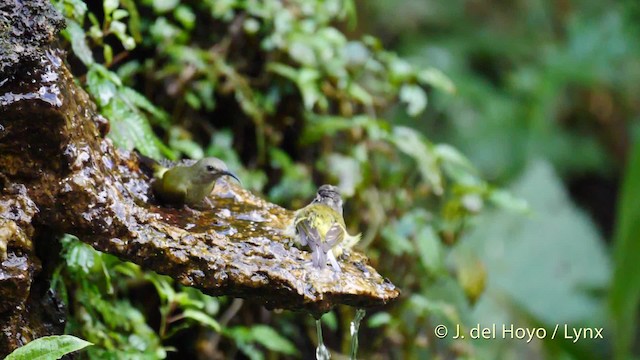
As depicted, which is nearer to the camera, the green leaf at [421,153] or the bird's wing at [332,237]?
the bird's wing at [332,237]

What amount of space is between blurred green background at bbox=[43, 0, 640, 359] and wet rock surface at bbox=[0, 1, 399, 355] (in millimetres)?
312

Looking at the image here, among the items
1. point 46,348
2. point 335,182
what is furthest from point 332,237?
point 335,182

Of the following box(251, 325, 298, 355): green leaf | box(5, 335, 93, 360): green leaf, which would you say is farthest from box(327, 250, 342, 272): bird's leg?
box(251, 325, 298, 355): green leaf

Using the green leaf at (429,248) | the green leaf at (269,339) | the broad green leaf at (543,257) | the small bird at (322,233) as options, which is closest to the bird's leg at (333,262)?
the small bird at (322,233)

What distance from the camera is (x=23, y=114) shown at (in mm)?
1756

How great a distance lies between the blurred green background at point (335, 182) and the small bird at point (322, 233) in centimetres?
53

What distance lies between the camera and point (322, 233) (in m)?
1.98

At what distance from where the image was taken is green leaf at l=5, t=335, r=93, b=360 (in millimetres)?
1654

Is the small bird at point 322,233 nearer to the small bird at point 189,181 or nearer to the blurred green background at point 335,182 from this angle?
the small bird at point 189,181

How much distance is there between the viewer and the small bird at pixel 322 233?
1.93 m

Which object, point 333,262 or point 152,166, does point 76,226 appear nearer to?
point 152,166

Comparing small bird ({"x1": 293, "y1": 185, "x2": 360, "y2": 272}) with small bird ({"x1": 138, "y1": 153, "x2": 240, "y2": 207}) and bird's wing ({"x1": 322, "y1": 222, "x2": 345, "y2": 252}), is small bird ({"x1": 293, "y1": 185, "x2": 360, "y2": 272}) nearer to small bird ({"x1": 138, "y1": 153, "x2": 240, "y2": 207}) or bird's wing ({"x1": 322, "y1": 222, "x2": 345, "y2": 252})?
bird's wing ({"x1": 322, "y1": 222, "x2": 345, "y2": 252})

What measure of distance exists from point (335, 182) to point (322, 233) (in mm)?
1409

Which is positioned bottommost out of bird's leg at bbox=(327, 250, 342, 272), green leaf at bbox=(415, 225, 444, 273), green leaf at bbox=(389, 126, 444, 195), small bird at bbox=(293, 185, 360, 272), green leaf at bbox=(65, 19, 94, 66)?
bird's leg at bbox=(327, 250, 342, 272)
